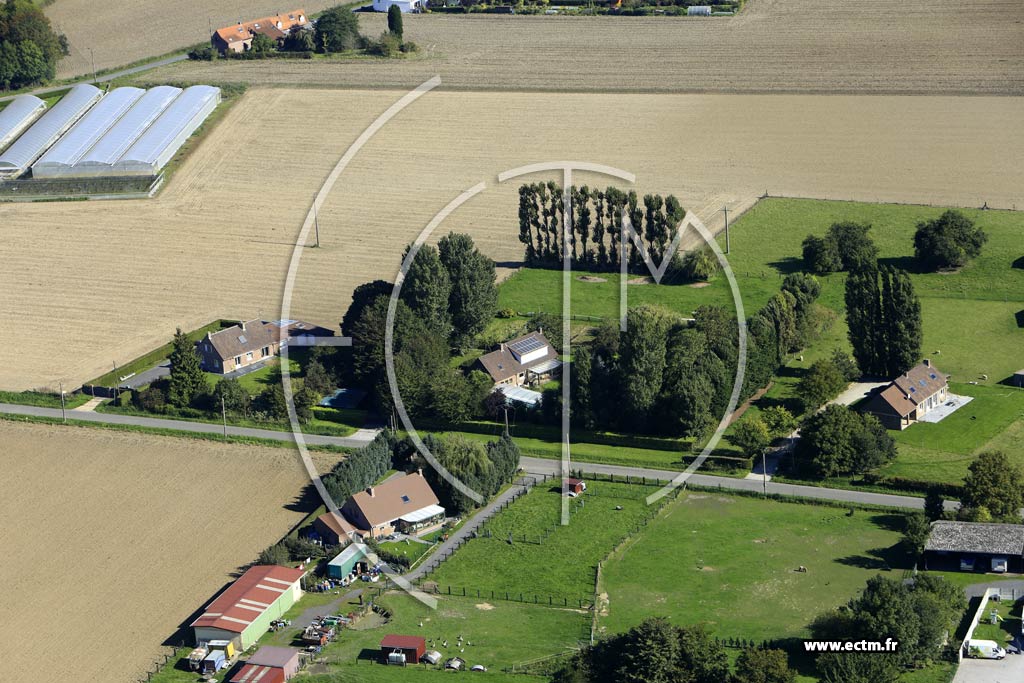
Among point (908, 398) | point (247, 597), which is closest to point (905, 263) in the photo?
point (908, 398)

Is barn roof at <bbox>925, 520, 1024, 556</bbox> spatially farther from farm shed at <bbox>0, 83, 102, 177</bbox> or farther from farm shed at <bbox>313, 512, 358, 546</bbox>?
farm shed at <bbox>0, 83, 102, 177</bbox>

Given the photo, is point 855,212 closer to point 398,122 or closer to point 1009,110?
point 1009,110

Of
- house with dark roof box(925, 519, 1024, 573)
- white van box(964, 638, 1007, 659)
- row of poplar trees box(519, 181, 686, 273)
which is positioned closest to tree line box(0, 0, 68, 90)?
row of poplar trees box(519, 181, 686, 273)

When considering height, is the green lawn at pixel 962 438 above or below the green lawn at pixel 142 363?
below

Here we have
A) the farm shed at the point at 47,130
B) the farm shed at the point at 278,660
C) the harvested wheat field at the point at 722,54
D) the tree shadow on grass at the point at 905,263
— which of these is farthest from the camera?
the harvested wheat field at the point at 722,54

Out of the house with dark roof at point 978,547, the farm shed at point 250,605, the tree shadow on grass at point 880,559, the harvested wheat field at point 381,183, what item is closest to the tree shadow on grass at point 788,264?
the harvested wheat field at point 381,183

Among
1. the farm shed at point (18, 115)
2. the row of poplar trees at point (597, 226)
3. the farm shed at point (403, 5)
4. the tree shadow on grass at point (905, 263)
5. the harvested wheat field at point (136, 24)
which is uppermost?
the farm shed at point (403, 5)

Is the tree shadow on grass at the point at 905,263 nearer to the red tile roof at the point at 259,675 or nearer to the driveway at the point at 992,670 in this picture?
the driveway at the point at 992,670
